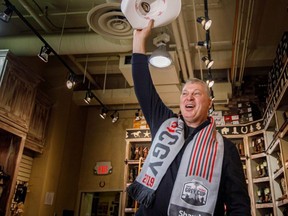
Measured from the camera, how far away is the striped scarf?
110 cm

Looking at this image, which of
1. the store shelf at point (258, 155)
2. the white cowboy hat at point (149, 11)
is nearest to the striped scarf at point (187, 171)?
the white cowboy hat at point (149, 11)

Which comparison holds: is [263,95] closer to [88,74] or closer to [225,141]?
A: [88,74]

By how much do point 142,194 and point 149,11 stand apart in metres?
0.90

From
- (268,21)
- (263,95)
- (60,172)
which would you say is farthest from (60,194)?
(268,21)

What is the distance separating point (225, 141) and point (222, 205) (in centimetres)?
29

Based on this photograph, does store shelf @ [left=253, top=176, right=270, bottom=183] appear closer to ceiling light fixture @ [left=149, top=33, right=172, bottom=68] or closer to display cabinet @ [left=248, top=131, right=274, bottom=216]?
display cabinet @ [left=248, top=131, right=274, bottom=216]

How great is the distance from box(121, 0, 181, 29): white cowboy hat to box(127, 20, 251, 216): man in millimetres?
197

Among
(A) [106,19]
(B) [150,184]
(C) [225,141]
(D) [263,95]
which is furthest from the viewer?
(D) [263,95]

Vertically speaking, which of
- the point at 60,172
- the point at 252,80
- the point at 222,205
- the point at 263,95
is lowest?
the point at 222,205

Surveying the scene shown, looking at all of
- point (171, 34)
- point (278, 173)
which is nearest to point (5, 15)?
point (171, 34)

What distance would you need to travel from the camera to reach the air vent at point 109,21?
141 inches

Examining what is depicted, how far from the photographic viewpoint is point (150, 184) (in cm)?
118

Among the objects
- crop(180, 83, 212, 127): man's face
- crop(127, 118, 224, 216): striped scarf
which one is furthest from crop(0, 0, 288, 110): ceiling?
crop(127, 118, 224, 216): striped scarf

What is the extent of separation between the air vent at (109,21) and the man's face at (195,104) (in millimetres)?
2473
